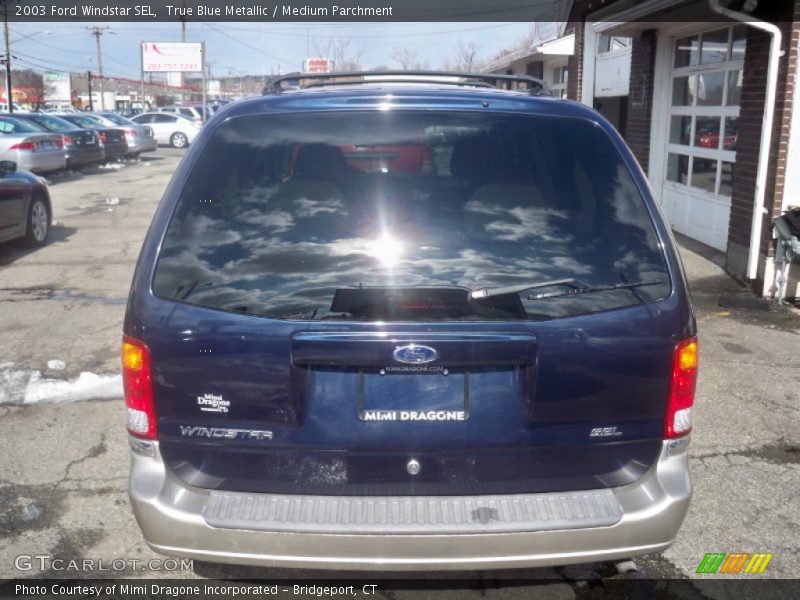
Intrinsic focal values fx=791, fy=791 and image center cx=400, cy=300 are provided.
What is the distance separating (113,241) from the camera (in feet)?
38.9

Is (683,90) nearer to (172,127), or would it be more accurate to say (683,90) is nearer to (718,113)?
(718,113)

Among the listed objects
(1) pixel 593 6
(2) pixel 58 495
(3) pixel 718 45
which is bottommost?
(2) pixel 58 495

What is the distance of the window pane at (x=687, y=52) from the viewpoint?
430 inches

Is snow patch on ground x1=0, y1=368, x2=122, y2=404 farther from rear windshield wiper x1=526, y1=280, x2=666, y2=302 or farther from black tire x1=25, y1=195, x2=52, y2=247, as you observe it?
black tire x1=25, y1=195, x2=52, y2=247

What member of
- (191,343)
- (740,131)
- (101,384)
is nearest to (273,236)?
(191,343)

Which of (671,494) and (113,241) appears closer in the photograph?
(671,494)

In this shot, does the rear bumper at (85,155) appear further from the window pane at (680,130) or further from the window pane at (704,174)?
the window pane at (704,174)

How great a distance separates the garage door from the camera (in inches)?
387

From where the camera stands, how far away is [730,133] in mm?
9867

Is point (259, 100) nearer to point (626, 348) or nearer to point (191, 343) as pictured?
point (191, 343)

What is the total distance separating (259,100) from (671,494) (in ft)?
6.62

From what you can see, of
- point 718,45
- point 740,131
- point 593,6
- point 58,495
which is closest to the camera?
point 58,495

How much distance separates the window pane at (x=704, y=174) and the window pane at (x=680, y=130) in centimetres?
51

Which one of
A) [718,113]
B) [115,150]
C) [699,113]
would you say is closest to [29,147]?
[115,150]
